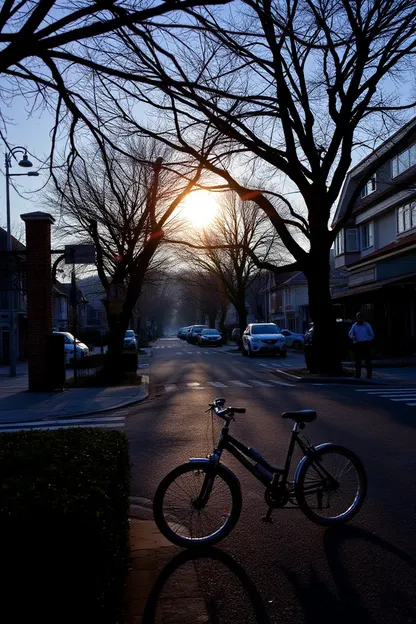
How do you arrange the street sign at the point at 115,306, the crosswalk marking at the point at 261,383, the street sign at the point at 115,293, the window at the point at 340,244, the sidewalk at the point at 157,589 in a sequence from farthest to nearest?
the window at the point at 340,244, the street sign at the point at 115,306, the street sign at the point at 115,293, the crosswalk marking at the point at 261,383, the sidewalk at the point at 157,589

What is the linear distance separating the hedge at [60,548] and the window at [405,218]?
3039cm

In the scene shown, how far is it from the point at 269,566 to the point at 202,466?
87 centimetres

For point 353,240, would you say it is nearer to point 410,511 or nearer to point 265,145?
point 265,145

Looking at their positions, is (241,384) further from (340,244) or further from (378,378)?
(340,244)

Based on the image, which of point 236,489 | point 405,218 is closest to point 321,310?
point 405,218

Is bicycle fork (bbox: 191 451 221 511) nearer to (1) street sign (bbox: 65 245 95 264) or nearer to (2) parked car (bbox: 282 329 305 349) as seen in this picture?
(1) street sign (bbox: 65 245 95 264)

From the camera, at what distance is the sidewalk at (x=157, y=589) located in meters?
4.19

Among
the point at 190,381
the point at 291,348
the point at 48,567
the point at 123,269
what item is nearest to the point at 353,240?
the point at 291,348

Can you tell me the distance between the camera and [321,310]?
73.9 feet

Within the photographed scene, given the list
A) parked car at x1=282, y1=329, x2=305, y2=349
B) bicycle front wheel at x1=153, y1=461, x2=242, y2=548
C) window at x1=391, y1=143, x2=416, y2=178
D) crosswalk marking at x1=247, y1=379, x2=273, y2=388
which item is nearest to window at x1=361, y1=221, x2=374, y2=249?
window at x1=391, y1=143, x2=416, y2=178

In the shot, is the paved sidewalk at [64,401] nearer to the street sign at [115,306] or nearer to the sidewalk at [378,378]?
the street sign at [115,306]

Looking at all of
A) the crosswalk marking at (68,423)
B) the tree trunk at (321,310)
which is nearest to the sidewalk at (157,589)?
the crosswalk marking at (68,423)

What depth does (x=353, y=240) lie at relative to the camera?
43.8m

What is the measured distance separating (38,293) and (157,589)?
1503 cm
